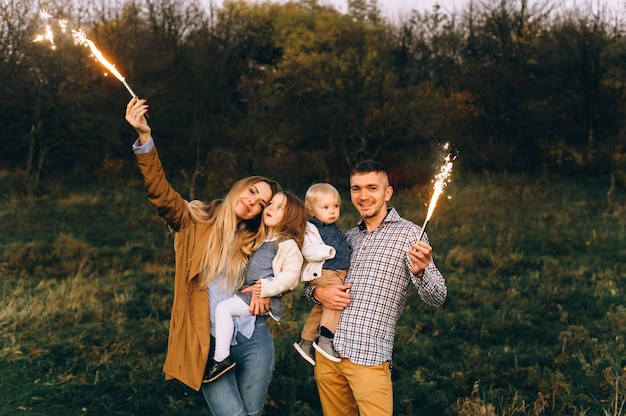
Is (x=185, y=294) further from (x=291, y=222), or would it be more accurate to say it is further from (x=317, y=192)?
(x=317, y=192)

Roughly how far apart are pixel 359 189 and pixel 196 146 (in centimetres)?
2006

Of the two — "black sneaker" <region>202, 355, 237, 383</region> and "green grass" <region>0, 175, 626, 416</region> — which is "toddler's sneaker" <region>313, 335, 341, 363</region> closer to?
"black sneaker" <region>202, 355, 237, 383</region>

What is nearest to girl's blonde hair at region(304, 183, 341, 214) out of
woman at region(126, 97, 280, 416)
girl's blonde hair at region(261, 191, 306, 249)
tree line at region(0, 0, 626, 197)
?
girl's blonde hair at region(261, 191, 306, 249)

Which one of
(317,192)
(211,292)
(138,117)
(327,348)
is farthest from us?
(317,192)

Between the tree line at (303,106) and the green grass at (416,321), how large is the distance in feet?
15.8

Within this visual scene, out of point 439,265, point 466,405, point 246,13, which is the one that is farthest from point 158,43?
point 466,405

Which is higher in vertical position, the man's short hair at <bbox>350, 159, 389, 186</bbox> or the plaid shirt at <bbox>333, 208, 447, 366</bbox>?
the man's short hair at <bbox>350, 159, 389, 186</bbox>

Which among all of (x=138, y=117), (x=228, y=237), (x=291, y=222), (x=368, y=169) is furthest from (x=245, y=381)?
(x=138, y=117)

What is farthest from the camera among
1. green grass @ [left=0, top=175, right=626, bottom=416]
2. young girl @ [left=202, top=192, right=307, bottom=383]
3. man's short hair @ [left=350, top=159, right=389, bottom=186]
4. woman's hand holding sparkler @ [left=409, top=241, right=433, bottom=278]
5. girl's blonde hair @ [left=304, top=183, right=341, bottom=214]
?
green grass @ [left=0, top=175, right=626, bottom=416]

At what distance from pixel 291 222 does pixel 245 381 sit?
96cm

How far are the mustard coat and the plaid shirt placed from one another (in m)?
0.83

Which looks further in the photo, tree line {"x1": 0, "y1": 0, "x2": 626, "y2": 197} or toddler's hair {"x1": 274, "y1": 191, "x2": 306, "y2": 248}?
tree line {"x1": 0, "y1": 0, "x2": 626, "y2": 197}

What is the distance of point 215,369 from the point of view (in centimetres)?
333

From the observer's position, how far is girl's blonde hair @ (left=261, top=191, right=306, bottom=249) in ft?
11.8
